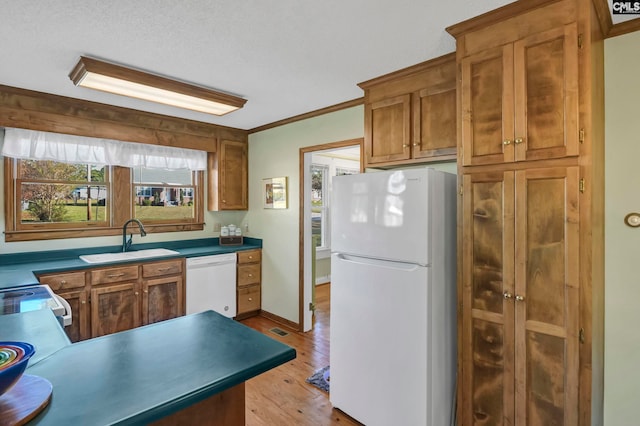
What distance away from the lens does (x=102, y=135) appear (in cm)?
347

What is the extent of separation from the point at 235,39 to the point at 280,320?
314 cm

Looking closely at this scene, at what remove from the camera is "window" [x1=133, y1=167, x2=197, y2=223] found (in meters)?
3.99

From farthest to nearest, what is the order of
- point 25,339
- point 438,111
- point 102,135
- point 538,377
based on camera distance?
point 102,135 → point 438,111 → point 538,377 → point 25,339

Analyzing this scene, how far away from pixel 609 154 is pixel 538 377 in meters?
1.32

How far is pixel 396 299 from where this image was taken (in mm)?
2057

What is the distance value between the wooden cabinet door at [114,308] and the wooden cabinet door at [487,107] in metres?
3.25

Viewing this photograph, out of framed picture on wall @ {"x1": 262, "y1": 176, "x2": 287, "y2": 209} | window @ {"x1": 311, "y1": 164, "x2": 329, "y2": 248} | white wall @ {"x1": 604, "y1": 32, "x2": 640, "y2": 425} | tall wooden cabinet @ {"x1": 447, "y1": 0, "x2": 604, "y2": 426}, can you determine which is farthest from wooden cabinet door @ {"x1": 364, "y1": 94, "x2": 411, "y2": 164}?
window @ {"x1": 311, "y1": 164, "x2": 329, "y2": 248}

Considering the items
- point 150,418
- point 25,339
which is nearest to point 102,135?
point 25,339

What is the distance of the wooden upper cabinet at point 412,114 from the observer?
2.38m

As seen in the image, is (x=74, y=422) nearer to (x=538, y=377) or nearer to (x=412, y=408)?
(x=412, y=408)

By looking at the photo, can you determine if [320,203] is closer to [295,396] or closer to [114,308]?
[114,308]

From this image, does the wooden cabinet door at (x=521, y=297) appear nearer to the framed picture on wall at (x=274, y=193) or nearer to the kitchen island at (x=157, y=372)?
the kitchen island at (x=157, y=372)

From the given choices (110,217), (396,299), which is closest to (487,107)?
(396,299)

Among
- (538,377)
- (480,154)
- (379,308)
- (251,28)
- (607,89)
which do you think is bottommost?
(538,377)
